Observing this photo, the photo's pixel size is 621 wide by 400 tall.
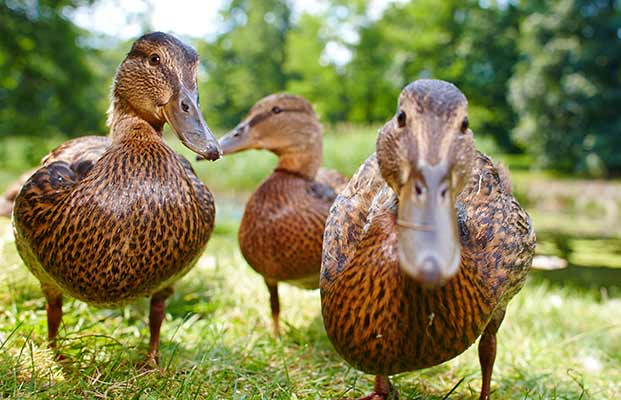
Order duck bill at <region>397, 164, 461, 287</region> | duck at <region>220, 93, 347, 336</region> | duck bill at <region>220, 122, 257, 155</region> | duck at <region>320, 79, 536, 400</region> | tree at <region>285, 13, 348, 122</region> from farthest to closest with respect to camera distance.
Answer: tree at <region>285, 13, 348, 122</region>, duck bill at <region>220, 122, 257, 155</region>, duck at <region>220, 93, 347, 336</region>, duck at <region>320, 79, 536, 400</region>, duck bill at <region>397, 164, 461, 287</region>

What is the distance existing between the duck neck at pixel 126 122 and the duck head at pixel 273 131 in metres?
1.25

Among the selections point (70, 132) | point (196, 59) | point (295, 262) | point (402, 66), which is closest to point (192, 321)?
point (295, 262)

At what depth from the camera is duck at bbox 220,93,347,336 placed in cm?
323

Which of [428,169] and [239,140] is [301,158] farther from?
[428,169]

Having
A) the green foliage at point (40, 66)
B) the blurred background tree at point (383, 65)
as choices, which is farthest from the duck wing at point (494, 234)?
the green foliage at point (40, 66)

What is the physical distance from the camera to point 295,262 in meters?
3.19

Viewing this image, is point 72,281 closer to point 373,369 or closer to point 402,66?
point 373,369

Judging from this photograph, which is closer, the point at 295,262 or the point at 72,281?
the point at 72,281

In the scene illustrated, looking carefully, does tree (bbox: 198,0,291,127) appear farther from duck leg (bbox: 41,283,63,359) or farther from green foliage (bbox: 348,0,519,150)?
duck leg (bbox: 41,283,63,359)

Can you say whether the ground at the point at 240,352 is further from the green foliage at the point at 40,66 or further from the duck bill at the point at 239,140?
the green foliage at the point at 40,66

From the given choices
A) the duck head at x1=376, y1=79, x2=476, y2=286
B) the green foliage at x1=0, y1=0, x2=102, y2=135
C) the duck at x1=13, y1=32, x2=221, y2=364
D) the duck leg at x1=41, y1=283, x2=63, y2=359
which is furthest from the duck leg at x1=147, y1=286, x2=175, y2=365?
the green foliage at x1=0, y1=0, x2=102, y2=135

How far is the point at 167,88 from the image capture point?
2.27m

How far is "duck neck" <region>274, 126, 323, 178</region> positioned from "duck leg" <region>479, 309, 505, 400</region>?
1835mm

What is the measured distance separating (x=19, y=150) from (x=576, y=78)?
2133 centimetres
